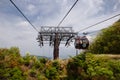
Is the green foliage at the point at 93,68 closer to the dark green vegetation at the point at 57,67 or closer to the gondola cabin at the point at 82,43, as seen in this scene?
the dark green vegetation at the point at 57,67

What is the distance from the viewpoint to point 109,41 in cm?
2552

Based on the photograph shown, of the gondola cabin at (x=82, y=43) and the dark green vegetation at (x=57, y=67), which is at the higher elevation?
the gondola cabin at (x=82, y=43)

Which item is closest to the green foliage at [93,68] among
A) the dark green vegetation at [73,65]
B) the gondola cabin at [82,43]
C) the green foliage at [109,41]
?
the dark green vegetation at [73,65]

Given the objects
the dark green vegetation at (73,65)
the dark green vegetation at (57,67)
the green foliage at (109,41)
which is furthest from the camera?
the green foliage at (109,41)

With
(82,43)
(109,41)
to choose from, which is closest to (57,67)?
(82,43)

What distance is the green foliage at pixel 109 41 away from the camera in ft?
81.1

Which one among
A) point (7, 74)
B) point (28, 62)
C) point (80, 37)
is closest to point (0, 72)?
point (7, 74)

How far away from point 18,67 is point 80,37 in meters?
9.29

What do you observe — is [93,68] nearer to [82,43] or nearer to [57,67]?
[57,67]

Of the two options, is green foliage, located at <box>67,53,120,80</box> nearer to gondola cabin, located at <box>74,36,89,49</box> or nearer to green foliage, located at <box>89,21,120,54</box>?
green foliage, located at <box>89,21,120,54</box>

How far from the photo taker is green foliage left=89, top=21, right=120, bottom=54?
973 inches

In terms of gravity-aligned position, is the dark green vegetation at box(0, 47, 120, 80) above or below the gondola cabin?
below

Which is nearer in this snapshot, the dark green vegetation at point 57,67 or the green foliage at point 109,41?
the dark green vegetation at point 57,67

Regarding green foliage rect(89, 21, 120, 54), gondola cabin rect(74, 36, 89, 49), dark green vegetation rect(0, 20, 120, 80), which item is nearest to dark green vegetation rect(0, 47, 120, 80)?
dark green vegetation rect(0, 20, 120, 80)
